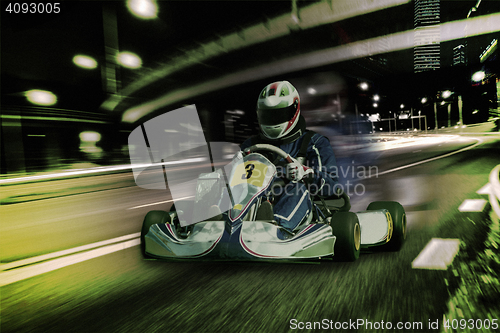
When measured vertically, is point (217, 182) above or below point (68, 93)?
below

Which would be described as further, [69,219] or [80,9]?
[80,9]

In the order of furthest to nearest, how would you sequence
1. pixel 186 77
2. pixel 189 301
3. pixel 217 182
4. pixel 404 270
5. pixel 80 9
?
pixel 186 77, pixel 80 9, pixel 217 182, pixel 404 270, pixel 189 301

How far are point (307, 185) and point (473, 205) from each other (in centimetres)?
351

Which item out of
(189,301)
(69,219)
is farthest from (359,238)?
(69,219)

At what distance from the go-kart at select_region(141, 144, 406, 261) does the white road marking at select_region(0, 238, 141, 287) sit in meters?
0.77

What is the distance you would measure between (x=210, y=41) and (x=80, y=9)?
19.3 feet

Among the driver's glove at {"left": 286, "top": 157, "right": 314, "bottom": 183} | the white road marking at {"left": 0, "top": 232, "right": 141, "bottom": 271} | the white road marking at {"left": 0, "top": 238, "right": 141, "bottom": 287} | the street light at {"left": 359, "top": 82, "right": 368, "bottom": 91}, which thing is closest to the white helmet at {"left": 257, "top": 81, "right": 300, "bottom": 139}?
the driver's glove at {"left": 286, "top": 157, "right": 314, "bottom": 183}

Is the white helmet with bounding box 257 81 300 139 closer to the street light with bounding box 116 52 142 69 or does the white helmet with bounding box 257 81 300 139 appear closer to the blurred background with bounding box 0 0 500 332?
the blurred background with bounding box 0 0 500 332

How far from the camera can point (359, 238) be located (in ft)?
10.0

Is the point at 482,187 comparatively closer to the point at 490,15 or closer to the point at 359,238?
the point at 359,238

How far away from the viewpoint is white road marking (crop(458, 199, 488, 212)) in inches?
203

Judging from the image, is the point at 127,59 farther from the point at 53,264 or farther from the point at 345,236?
the point at 345,236

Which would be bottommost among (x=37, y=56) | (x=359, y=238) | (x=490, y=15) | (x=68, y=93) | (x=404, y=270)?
(x=404, y=270)

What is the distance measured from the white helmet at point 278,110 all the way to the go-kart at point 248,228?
272 mm
